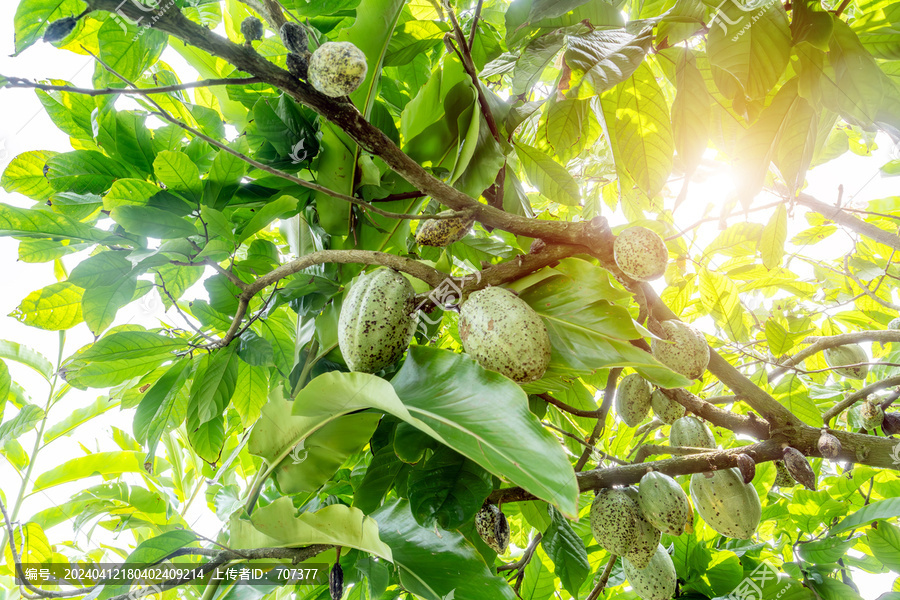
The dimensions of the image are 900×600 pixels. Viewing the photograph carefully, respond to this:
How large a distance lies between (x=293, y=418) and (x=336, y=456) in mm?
131

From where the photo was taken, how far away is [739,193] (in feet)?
2.85

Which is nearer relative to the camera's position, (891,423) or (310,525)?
(310,525)

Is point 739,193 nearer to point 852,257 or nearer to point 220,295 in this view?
point 220,295

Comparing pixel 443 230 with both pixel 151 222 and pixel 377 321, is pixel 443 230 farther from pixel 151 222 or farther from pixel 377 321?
pixel 151 222

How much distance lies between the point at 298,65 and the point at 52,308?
38.0 inches

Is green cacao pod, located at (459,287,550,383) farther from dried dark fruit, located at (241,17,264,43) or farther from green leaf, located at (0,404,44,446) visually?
green leaf, located at (0,404,44,446)

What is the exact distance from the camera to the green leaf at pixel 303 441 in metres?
0.88

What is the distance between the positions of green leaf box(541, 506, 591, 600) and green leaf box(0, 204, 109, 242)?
1248 millimetres

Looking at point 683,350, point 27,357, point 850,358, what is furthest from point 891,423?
point 27,357

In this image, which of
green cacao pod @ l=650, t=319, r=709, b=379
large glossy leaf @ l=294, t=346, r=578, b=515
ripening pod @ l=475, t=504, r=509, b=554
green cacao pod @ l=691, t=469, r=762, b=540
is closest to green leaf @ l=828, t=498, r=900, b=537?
green cacao pod @ l=691, t=469, r=762, b=540

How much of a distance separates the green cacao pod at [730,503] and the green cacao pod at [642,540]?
14cm

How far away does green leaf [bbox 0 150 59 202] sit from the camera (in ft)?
3.71

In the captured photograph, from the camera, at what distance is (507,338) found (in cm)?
72

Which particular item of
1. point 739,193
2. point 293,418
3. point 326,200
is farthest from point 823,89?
point 293,418
